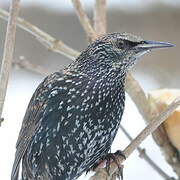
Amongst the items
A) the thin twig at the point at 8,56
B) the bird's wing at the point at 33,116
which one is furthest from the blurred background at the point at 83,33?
the thin twig at the point at 8,56

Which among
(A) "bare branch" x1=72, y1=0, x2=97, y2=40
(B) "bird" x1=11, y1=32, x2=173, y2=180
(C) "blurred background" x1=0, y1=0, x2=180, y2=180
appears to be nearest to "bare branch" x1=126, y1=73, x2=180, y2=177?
(B) "bird" x1=11, y1=32, x2=173, y2=180

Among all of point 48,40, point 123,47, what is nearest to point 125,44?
Result: point 123,47

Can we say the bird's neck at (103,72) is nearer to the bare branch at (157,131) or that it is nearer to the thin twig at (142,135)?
the bare branch at (157,131)

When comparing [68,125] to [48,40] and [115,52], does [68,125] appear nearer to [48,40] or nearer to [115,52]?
[115,52]

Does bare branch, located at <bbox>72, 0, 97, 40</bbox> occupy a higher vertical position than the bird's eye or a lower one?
higher

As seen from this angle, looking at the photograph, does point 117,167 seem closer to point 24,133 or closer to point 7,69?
point 24,133

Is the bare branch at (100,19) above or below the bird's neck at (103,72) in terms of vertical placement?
above

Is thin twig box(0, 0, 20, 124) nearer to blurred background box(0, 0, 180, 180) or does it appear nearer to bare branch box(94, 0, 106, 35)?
bare branch box(94, 0, 106, 35)
